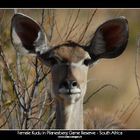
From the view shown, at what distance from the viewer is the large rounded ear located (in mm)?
9375

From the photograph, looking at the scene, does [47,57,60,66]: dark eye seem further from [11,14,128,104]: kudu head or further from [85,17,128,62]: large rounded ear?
[85,17,128,62]: large rounded ear

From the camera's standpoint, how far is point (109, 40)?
31.2ft

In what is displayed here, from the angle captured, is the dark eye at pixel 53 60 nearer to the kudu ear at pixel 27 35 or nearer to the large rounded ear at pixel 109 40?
the kudu ear at pixel 27 35

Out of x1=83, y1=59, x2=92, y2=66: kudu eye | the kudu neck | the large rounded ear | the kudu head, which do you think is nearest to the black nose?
the kudu head

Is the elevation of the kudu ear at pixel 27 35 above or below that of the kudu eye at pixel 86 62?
above

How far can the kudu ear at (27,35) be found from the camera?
933cm

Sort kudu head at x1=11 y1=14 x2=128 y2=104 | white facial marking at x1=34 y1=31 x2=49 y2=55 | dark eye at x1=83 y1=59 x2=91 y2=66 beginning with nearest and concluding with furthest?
kudu head at x1=11 y1=14 x2=128 y2=104
dark eye at x1=83 y1=59 x2=91 y2=66
white facial marking at x1=34 y1=31 x2=49 y2=55

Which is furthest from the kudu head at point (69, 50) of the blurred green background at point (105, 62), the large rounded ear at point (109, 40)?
the blurred green background at point (105, 62)

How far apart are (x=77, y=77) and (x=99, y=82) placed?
1529 mm

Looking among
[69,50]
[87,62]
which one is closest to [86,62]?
[87,62]

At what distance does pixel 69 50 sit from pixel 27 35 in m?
0.37

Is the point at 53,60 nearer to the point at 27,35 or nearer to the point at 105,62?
the point at 27,35
